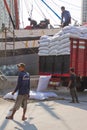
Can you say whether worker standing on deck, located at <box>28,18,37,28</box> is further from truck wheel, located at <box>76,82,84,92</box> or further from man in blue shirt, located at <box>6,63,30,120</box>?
man in blue shirt, located at <box>6,63,30,120</box>

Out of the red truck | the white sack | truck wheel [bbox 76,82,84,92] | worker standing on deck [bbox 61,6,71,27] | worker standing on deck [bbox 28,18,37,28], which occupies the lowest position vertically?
truck wheel [bbox 76,82,84,92]

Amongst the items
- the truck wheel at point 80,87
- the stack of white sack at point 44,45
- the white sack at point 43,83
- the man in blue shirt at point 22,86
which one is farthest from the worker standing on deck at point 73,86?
the man in blue shirt at point 22,86

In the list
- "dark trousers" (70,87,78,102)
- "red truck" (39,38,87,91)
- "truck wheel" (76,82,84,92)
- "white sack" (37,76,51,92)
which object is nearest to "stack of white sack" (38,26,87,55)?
"red truck" (39,38,87,91)

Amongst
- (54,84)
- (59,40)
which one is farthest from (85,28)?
(54,84)

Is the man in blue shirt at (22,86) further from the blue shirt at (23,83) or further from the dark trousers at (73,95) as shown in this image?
the dark trousers at (73,95)

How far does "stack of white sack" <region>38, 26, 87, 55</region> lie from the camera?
1731 centimetres

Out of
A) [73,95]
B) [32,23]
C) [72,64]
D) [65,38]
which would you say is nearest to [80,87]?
[72,64]

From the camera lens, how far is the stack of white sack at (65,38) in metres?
17.3

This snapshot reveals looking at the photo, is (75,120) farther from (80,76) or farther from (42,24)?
(42,24)

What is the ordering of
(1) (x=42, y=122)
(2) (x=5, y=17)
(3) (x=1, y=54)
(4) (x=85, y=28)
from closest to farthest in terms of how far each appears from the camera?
(1) (x=42, y=122) < (4) (x=85, y=28) < (3) (x=1, y=54) < (2) (x=5, y=17)

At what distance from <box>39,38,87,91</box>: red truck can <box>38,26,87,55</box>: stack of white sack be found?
169mm

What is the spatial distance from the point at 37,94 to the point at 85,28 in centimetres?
379

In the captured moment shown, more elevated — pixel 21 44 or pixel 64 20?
pixel 64 20

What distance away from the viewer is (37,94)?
15914 mm
